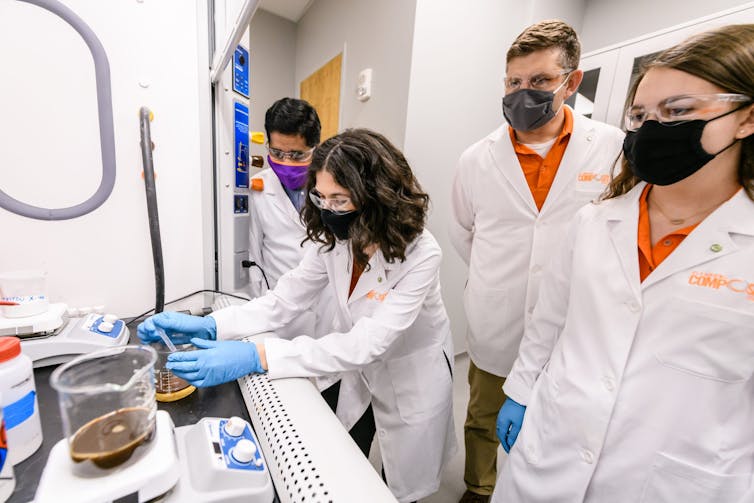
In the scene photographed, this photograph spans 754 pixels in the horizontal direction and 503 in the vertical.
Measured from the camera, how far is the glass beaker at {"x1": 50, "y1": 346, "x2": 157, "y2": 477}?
395mm

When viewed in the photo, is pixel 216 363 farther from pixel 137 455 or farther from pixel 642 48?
pixel 642 48

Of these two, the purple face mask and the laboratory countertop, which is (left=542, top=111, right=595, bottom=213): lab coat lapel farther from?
the laboratory countertop

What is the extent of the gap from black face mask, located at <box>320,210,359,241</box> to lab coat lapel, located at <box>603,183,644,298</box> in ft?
2.07

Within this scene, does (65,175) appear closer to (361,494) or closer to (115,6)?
(115,6)

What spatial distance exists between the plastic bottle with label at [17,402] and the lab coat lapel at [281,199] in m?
1.05

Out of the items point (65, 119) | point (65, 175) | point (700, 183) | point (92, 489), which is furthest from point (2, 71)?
point (700, 183)

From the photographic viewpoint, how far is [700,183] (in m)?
0.65

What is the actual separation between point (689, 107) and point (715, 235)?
9.5 inches

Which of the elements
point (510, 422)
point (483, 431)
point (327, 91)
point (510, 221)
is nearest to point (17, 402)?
point (510, 422)

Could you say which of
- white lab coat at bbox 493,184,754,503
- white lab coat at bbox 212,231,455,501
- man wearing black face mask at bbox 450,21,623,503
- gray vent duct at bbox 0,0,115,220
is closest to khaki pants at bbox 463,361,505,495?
man wearing black face mask at bbox 450,21,623,503

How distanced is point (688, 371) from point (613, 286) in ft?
0.60

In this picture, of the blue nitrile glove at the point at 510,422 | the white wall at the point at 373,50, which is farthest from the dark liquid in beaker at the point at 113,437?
the white wall at the point at 373,50

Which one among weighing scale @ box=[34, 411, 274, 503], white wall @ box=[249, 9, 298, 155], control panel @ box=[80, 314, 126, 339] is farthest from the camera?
white wall @ box=[249, 9, 298, 155]

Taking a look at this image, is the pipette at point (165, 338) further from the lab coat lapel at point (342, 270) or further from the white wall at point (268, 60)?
the white wall at point (268, 60)
